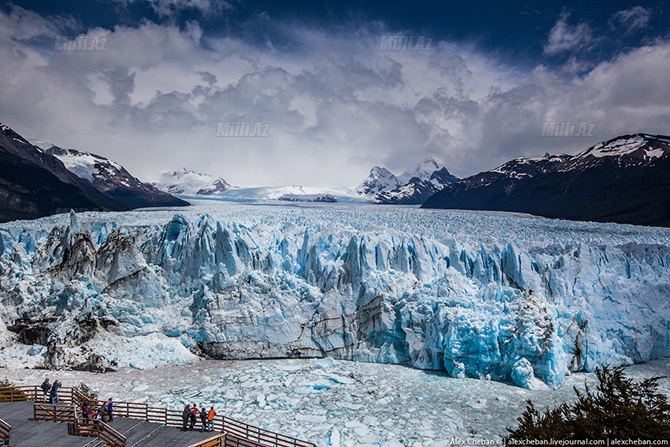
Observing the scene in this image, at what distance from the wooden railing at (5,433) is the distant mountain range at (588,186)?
50452 millimetres

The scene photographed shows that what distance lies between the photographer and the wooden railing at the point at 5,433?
A: 1153 cm

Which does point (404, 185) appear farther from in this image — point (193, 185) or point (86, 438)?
point (86, 438)

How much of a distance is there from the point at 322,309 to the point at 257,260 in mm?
4766

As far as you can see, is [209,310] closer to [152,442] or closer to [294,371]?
[294,371]

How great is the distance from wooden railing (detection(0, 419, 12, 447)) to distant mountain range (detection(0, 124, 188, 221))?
40.5 meters

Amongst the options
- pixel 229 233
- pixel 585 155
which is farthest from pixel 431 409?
pixel 585 155

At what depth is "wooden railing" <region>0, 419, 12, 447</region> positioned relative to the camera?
11.5 metres

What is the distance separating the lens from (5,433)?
39.4 feet

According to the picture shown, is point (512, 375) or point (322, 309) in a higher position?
point (322, 309)

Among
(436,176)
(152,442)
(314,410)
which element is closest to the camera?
(152,442)

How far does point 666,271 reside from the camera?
2166 centimetres

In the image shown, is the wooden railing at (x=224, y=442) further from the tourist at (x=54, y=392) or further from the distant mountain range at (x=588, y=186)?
the distant mountain range at (x=588, y=186)

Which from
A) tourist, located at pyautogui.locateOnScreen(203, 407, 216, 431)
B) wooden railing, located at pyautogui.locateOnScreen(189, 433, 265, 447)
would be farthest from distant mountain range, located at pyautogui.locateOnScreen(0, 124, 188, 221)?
wooden railing, located at pyautogui.locateOnScreen(189, 433, 265, 447)

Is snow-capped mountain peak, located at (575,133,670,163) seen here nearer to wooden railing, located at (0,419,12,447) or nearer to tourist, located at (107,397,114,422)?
tourist, located at (107,397,114,422)
